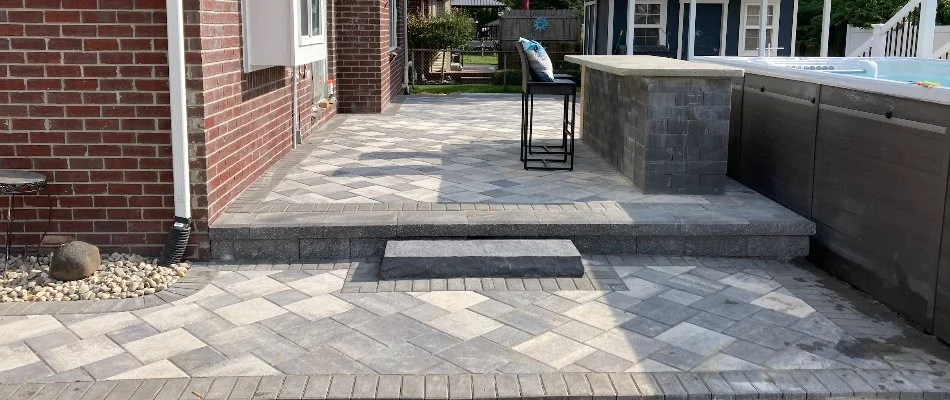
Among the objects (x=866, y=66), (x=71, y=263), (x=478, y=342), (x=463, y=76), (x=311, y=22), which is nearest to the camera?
(x=478, y=342)

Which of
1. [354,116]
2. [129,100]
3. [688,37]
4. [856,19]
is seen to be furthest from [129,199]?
[856,19]

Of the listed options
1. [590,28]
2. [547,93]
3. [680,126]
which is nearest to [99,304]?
[680,126]

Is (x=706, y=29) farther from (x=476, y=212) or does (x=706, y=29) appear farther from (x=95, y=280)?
(x=95, y=280)

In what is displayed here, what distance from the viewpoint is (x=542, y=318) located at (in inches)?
152

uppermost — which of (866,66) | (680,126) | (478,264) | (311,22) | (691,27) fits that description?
(691,27)

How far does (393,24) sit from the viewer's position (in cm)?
1479

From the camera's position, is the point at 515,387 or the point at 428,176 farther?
the point at 428,176

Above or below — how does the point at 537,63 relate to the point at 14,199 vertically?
above

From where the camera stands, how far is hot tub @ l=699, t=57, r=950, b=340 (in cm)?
379

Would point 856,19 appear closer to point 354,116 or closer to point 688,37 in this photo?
point 688,37

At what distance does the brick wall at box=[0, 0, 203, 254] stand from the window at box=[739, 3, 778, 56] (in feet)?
53.8

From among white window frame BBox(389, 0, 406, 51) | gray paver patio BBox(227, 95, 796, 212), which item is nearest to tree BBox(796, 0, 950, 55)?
white window frame BBox(389, 0, 406, 51)

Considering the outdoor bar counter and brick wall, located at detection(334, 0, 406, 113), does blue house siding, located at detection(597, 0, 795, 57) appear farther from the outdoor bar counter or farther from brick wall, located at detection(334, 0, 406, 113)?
the outdoor bar counter

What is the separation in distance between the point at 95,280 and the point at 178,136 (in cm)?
87
